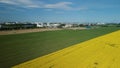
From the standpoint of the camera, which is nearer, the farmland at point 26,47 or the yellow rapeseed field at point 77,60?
the yellow rapeseed field at point 77,60

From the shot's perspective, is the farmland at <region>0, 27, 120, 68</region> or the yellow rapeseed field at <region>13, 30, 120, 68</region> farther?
the farmland at <region>0, 27, 120, 68</region>

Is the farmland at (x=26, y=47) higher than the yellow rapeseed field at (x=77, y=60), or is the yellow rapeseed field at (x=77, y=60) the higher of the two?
the yellow rapeseed field at (x=77, y=60)

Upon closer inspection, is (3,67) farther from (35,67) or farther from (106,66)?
(106,66)

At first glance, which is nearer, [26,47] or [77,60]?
[77,60]

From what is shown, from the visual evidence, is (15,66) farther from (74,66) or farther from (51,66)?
(74,66)

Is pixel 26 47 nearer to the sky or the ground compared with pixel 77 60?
nearer to the ground

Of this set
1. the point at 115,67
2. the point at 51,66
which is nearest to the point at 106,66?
the point at 115,67

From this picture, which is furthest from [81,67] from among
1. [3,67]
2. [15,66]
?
[3,67]

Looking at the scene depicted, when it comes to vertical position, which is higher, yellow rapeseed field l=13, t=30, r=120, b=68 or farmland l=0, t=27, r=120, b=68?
yellow rapeseed field l=13, t=30, r=120, b=68

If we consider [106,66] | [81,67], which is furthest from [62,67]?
[106,66]
